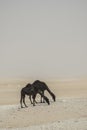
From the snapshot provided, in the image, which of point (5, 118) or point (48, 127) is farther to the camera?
point (5, 118)

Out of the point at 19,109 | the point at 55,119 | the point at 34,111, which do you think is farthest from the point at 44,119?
the point at 19,109

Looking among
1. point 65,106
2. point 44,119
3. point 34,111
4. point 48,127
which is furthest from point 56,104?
point 48,127

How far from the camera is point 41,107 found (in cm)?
1936

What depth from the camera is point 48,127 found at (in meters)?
14.3

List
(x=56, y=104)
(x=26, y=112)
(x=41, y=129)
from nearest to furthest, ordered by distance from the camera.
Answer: (x=41, y=129) → (x=26, y=112) → (x=56, y=104)

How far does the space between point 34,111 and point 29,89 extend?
1.93 meters

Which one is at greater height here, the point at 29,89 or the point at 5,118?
the point at 29,89

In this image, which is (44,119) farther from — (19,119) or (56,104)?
(56,104)

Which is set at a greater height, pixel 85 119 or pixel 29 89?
pixel 29 89

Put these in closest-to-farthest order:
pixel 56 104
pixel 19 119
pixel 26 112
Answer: pixel 19 119
pixel 26 112
pixel 56 104

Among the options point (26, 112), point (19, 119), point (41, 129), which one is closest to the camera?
point (41, 129)

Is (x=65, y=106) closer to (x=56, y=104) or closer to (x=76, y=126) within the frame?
(x=56, y=104)

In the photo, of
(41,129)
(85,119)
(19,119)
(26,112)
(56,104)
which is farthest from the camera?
(56,104)

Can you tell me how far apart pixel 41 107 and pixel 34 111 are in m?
0.86
